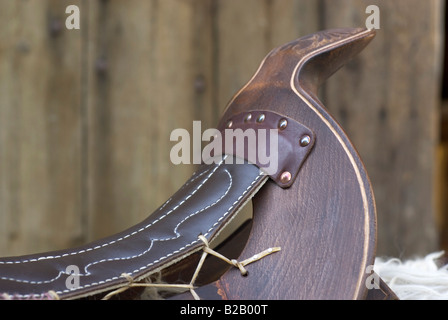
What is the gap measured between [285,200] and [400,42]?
44.0 inches

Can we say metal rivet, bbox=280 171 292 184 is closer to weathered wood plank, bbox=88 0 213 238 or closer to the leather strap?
the leather strap

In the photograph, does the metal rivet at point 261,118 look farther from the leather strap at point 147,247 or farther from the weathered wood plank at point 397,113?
the weathered wood plank at point 397,113

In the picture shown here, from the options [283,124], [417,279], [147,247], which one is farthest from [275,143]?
[417,279]

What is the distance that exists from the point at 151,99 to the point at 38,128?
31cm

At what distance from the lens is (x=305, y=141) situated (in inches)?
17.8

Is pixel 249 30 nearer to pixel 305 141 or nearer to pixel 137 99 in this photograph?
pixel 137 99

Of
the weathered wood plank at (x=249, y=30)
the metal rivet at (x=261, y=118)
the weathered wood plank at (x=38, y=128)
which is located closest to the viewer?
the metal rivet at (x=261, y=118)

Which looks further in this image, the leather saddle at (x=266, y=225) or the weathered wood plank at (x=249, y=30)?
the weathered wood plank at (x=249, y=30)

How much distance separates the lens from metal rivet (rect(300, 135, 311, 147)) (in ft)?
1.48

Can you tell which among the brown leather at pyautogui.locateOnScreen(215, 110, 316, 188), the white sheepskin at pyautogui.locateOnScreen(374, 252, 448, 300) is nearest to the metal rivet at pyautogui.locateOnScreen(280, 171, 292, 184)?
the brown leather at pyautogui.locateOnScreen(215, 110, 316, 188)

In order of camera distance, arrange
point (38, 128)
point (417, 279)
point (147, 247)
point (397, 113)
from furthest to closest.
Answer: point (397, 113) < point (38, 128) < point (417, 279) < point (147, 247)

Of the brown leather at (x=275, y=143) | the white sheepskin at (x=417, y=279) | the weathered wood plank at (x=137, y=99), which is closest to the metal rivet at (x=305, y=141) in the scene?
the brown leather at (x=275, y=143)

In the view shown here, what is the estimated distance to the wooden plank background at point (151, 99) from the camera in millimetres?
1289
